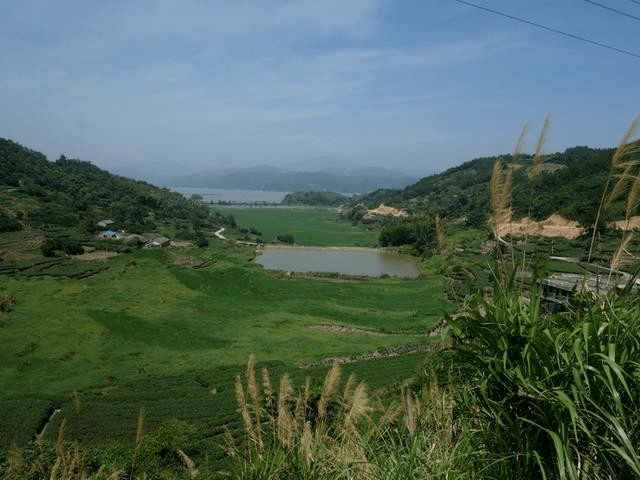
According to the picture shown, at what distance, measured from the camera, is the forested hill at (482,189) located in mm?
59853

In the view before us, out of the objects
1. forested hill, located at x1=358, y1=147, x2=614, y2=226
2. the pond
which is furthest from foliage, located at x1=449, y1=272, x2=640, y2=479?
the pond

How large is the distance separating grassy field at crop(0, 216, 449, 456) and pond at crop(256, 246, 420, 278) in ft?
21.1

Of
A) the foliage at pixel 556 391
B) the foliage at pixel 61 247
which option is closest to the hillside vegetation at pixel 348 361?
the foliage at pixel 556 391

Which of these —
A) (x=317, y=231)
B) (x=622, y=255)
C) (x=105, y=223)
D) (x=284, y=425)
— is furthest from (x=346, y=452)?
(x=317, y=231)

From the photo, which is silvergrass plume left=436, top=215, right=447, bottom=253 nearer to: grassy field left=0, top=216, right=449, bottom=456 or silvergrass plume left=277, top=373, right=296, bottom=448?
silvergrass plume left=277, top=373, right=296, bottom=448

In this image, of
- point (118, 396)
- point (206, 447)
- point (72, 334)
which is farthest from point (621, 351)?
point (72, 334)

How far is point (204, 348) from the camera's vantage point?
3030 centimetres

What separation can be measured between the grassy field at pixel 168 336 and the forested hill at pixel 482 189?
1378 centimetres

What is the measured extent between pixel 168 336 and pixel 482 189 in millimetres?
90154

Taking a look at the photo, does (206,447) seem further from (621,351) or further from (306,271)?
(306,271)

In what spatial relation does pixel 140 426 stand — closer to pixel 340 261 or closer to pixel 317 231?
pixel 340 261

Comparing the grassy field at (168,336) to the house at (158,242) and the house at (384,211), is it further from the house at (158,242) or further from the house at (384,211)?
the house at (384,211)

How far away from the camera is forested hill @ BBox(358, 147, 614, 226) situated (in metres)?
59.9

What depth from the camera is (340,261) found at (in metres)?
67.6
